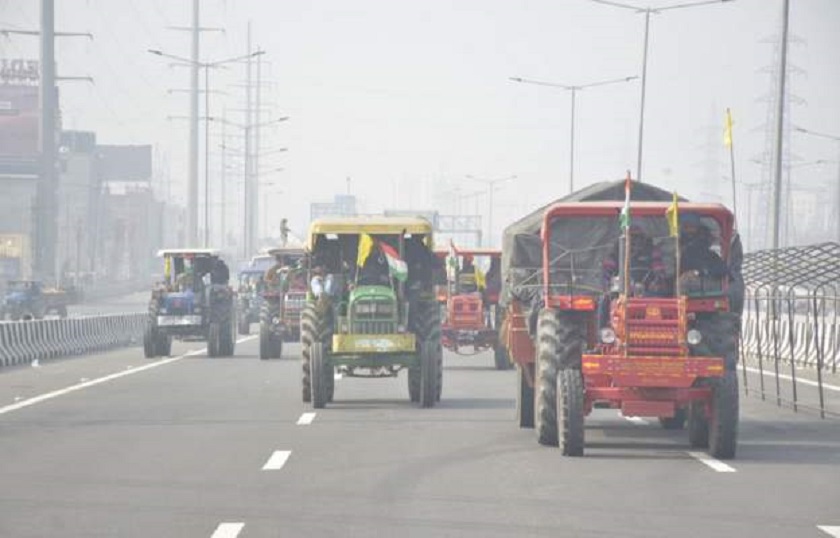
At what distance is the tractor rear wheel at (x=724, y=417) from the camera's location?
19078 mm

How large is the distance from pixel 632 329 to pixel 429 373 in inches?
300

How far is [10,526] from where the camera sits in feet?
45.4

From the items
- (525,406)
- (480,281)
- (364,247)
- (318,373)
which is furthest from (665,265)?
(480,281)

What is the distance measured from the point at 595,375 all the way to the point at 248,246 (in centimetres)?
11470

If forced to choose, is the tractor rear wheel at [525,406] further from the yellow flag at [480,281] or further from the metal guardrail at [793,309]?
the yellow flag at [480,281]

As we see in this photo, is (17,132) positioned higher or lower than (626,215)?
higher

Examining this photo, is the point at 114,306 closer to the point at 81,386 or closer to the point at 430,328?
the point at 81,386

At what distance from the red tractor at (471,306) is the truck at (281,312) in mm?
3271

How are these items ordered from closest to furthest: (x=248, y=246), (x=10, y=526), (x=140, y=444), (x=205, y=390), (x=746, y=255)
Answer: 1. (x=10, y=526)
2. (x=140, y=444)
3. (x=746, y=255)
4. (x=205, y=390)
5. (x=248, y=246)

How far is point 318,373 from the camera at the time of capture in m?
26.5

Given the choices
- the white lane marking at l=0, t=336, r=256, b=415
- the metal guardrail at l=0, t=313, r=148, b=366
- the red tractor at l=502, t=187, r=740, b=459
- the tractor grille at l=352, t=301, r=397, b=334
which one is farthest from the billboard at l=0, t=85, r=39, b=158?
the red tractor at l=502, t=187, r=740, b=459

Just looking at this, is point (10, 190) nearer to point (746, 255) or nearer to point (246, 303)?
point (246, 303)

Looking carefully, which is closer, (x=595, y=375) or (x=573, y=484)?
(x=573, y=484)

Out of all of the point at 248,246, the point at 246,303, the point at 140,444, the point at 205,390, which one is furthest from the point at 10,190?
the point at 140,444
